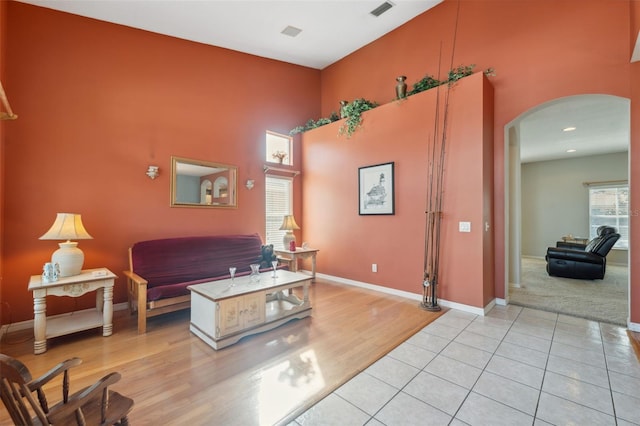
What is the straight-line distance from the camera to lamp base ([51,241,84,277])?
267cm

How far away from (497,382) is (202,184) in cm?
413

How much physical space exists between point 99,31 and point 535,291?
275 inches

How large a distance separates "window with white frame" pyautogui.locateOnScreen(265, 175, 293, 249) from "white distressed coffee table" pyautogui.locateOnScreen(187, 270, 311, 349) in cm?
188

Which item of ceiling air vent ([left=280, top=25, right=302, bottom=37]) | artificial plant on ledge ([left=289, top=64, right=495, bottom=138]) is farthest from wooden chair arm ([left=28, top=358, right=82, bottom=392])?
ceiling air vent ([left=280, top=25, right=302, bottom=37])

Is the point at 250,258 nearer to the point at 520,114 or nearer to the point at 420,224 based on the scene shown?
the point at 420,224

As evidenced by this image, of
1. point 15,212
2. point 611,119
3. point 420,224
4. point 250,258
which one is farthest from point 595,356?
point 15,212

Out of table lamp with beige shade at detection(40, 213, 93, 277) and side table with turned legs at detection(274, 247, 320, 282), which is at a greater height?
table lamp with beige shade at detection(40, 213, 93, 277)

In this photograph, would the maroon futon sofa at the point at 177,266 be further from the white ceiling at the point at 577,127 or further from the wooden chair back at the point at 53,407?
the white ceiling at the point at 577,127

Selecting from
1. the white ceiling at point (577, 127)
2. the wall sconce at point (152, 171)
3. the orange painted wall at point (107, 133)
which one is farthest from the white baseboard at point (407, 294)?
the wall sconce at point (152, 171)

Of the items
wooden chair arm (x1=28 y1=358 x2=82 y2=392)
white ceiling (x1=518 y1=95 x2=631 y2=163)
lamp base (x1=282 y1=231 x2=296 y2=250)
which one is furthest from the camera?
lamp base (x1=282 y1=231 x2=296 y2=250)

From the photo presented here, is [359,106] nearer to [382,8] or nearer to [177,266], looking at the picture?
[382,8]

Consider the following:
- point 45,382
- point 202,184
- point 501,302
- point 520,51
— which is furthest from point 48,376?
point 520,51

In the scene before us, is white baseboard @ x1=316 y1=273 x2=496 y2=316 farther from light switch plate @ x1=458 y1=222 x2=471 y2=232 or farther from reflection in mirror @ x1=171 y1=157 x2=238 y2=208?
reflection in mirror @ x1=171 y1=157 x2=238 y2=208

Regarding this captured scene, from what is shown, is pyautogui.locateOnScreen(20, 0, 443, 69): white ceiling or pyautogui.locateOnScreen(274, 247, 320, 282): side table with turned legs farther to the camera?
pyautogui.locateOnScreen(274, 247, 320, 282): side table with turned legs
